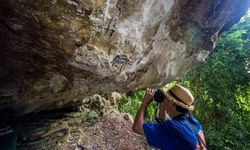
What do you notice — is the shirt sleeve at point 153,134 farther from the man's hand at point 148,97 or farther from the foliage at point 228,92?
the foliage at point 228,92

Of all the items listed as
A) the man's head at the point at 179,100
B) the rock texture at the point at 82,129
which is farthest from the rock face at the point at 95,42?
the rock texture at the point at 82,129

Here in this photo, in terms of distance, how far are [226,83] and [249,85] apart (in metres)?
0.85

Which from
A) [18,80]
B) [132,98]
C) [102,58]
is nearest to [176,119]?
[102,58]

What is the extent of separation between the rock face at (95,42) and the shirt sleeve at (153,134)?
2.89 ft

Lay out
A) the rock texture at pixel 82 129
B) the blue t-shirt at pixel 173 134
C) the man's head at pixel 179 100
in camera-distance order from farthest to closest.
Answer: the rock texture at pixel 82 129 < the man's head at pixel 179 100 < the blue t-shirt at pixel 173 134

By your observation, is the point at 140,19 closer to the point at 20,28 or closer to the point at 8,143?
the point at 20,28

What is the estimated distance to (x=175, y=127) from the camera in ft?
11.9

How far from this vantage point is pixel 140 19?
3289mm

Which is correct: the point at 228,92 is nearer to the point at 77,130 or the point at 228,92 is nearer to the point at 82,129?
the point at 82,129

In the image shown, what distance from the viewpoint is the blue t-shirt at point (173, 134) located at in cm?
355

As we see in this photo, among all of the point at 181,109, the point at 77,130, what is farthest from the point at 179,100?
the point at 77,130

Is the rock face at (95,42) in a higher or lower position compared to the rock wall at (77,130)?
higher

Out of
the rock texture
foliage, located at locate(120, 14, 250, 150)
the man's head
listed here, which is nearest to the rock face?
the man's head

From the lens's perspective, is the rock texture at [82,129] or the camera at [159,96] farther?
the rock texture at [82,129]
